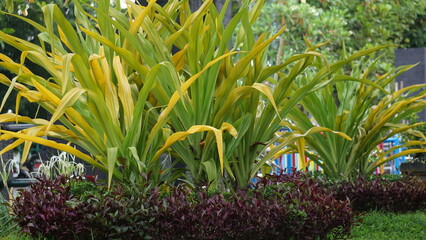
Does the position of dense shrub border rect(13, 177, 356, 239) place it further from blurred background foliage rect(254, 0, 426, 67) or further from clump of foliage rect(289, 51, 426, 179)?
blurred background foliage rect(254, 0, 426, 67)

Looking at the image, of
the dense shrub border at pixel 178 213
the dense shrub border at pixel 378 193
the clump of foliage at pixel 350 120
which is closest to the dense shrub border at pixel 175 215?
the dense shrub border at pixel 178 213

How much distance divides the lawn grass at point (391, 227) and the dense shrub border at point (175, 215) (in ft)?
3.08

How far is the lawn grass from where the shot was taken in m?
5.99

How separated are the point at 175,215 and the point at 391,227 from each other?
8.96 feet

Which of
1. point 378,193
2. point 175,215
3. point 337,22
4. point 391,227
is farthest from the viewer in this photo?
point 337,22

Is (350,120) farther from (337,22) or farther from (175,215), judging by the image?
(337,22)

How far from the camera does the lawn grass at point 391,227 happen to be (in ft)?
19.7

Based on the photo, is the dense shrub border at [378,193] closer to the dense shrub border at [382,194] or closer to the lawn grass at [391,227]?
the dense shrub border at [382,194]

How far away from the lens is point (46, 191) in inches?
189

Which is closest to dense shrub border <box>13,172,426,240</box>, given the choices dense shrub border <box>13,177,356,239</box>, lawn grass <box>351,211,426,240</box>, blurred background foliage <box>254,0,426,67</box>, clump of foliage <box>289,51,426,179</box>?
dense shrub border <box>13,177,356,239</box>

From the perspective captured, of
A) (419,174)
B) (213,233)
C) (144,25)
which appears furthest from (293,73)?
(419,174)

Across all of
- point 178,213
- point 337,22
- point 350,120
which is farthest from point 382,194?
point 337,22

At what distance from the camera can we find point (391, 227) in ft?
20.9

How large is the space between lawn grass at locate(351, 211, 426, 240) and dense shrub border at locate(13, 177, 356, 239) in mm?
939
